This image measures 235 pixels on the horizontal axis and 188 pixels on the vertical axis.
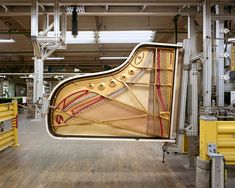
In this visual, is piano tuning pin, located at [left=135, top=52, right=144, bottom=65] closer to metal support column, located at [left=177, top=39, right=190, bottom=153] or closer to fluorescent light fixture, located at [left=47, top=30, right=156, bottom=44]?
metal support column, located at [left=177, top=39, right=190, bottom=153]

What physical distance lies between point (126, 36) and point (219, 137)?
6.61m

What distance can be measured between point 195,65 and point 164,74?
0.78 metres

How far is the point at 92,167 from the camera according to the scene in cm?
422

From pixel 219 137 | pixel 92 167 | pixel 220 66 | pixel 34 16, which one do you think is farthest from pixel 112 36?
pixel 219 137

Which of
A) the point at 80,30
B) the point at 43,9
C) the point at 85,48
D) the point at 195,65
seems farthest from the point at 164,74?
the point at 85,48

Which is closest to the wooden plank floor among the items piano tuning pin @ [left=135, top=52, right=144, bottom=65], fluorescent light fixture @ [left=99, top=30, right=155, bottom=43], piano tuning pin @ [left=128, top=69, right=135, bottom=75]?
piano tuning pin @ [left=128, top=69, right=135, bottom=75]

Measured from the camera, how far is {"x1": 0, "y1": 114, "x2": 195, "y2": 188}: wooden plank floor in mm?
3541

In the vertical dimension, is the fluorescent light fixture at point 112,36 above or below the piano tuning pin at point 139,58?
above

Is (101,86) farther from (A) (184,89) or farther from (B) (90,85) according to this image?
(A) (184,89)

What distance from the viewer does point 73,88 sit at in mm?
3480

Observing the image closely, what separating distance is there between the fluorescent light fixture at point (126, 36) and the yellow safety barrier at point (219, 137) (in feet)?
20.4

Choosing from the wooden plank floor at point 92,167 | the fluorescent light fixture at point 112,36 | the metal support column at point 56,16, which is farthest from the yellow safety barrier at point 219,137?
the fluorescent light fixture at point 112,36

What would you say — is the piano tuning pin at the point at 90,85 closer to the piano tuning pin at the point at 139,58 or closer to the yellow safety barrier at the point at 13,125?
the piano tuning pin at the point at 139,58

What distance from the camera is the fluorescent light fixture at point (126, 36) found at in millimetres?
8242
